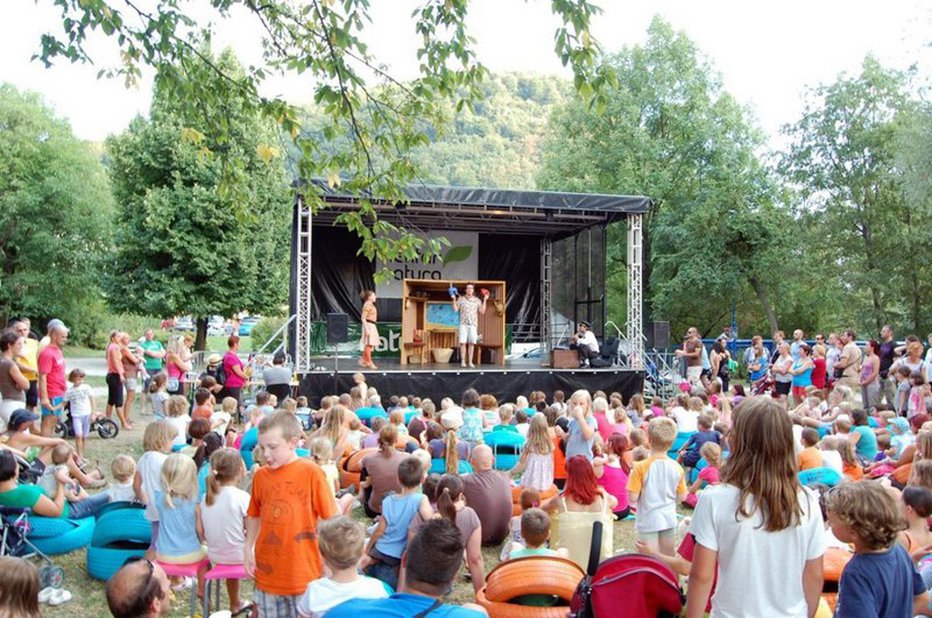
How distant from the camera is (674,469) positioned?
4.63 meters

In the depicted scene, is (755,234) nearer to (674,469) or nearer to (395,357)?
(395,357)

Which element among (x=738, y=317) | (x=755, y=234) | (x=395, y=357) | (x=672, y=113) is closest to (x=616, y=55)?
(x=672, y=113)

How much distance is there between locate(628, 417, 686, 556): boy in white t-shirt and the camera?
4.61 metres

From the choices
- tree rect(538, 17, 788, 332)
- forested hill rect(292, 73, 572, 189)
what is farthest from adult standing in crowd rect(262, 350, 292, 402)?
forested hill rect(292, 73, 572, 189)

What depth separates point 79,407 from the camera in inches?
354

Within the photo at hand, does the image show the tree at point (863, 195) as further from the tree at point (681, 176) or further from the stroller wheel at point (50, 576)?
the stroller wheel at point (50, 576)

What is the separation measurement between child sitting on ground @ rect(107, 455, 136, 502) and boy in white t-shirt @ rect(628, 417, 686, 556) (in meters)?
3.40

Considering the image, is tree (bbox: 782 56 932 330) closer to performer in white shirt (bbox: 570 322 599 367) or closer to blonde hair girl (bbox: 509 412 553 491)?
performer in white shirt (bbox: 570 322 599 367)

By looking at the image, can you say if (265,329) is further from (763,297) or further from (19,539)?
(19,539)

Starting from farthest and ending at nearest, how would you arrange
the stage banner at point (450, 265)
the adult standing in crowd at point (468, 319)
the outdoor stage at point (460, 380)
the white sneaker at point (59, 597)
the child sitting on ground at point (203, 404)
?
1. the stage banner at point (450, 265)
2. the adult standing in crowd at point (468, 319)
3. the outdoor stage at point (460, 380)
4. the child sitting on ground at point (203, 404)
5. the white sneaker at point (59, 597)

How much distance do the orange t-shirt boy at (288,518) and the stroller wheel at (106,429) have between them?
8.28 m

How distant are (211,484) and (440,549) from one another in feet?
7.93

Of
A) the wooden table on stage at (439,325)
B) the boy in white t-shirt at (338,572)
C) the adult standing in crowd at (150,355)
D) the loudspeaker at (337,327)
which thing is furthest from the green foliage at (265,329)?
the boy in white t-shirt at (338,572)

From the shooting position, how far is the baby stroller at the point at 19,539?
4.76m
